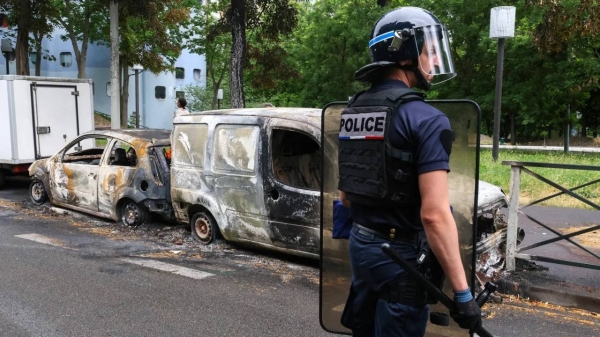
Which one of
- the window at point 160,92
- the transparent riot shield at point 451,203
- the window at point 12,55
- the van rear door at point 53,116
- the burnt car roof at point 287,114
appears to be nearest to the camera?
the transparent riot shield at point 451,203

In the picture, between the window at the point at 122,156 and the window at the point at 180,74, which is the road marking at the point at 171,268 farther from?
the window at the point at 180,74

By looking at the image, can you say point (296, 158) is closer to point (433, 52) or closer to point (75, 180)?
point (75, 180)

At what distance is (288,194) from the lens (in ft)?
19.3

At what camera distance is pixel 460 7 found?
20344 mm

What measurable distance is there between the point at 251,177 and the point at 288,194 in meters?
0.57

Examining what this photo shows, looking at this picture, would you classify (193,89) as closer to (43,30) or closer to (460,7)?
(43,30)

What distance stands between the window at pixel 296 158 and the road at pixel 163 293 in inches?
39.1

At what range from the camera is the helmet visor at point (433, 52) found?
7.68 feet

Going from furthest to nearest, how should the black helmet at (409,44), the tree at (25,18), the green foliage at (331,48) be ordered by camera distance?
the green foliage at (331,48) → the tree at (25,18) → the black helmet at (409,44)

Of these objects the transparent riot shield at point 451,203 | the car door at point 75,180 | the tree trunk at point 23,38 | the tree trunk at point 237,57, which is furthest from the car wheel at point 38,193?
the tree trunk at point 23,38

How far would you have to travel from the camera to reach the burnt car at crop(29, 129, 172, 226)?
7484mm

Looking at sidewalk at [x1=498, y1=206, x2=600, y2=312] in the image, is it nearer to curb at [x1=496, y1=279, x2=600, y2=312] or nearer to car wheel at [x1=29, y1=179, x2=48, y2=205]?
curb at [x1=496, y1=279, x2=600, y2=312]

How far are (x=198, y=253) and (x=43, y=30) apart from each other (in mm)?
17988

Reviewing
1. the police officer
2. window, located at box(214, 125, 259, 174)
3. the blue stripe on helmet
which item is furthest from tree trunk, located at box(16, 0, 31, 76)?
the police officer
